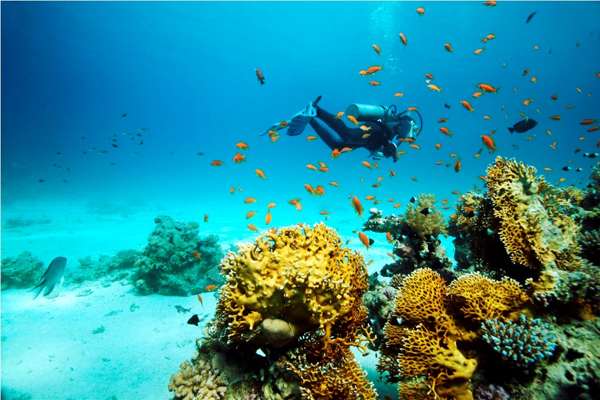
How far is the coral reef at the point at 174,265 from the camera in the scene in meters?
9.87

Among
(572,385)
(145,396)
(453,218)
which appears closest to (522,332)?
(572,385)

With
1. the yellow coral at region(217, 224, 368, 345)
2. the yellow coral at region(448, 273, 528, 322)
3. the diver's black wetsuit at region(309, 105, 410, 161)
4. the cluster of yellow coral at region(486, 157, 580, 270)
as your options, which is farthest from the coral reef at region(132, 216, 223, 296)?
the cluster of yellow coral at region(486, 157, 580, 270)

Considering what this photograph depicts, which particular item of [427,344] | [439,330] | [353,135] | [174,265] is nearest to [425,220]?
[439,330]

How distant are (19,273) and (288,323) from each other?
13.8 m

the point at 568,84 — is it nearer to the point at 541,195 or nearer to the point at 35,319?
the point at 541,195

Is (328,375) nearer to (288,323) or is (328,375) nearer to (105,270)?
(288,323)

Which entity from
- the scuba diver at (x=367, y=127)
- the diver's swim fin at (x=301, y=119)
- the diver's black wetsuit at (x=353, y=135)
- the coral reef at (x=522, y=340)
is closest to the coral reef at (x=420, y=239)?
the coral reef at (x=522, y=340)

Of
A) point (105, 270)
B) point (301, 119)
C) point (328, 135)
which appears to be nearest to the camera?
point (301, 119)

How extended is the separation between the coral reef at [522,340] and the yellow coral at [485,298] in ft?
0.55

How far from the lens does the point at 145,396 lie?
5.41 m

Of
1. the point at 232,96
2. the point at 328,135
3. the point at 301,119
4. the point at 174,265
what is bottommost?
the point at 174,265

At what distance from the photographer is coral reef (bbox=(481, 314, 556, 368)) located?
2.43 meters

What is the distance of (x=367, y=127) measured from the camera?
8.88 meters

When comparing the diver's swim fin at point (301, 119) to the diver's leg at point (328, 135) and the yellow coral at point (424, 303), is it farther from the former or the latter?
the yellow coral at point (424, 303)
